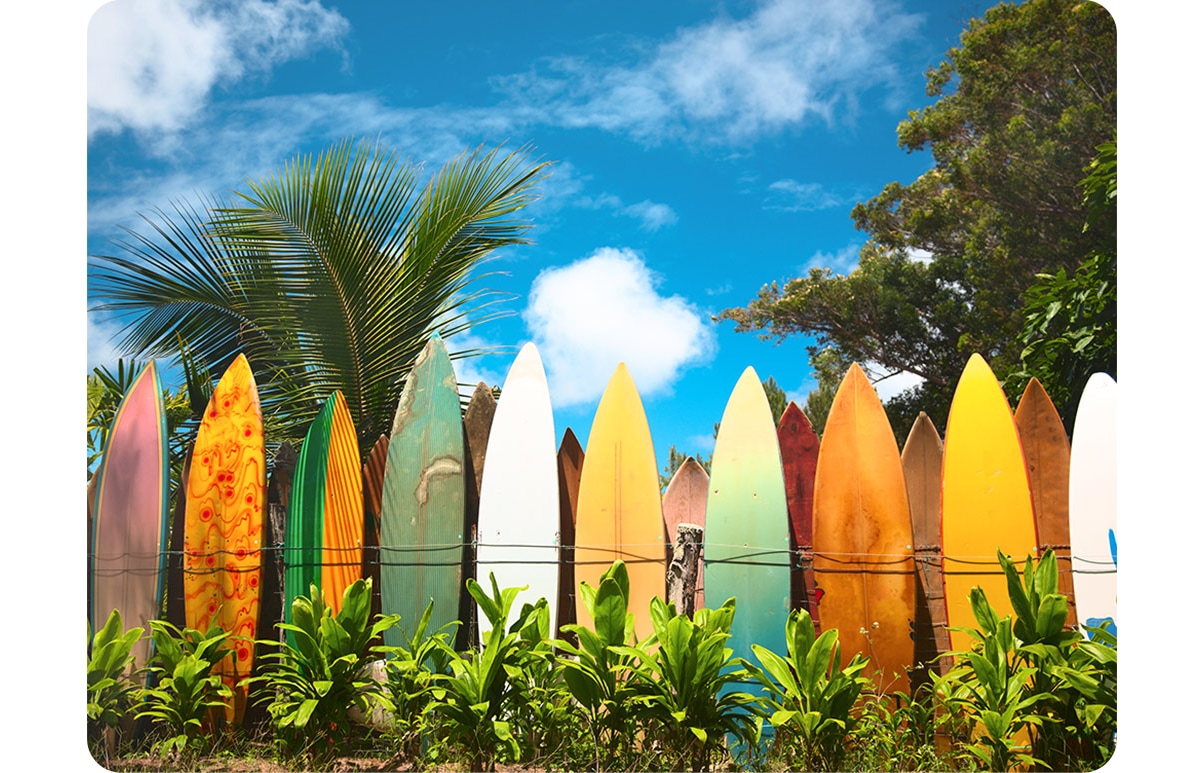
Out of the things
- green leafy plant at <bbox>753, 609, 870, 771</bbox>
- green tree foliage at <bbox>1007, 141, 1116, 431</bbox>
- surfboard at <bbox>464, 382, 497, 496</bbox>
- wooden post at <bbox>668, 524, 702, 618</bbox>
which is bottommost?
green leafy plant at <bbox>753, 609, 870, 771</bbox>

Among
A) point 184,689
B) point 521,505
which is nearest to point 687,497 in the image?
point 521,505

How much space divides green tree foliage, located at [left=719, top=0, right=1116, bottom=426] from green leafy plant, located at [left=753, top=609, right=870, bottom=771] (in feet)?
→ 8.24

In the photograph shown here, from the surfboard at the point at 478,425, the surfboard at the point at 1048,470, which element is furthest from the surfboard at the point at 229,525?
the surfboard at the point at 1048,470

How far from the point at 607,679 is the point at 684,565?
1.63 feet

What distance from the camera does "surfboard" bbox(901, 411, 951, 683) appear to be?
2857mm

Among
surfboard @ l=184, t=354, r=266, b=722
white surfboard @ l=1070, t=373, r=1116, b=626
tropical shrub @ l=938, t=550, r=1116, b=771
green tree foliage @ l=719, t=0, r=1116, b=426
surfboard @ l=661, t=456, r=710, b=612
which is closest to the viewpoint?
tropical shrub @ l=938, t=550, r=1116, b=771

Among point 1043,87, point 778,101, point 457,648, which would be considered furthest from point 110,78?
point 1043,87

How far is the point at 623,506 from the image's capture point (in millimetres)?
3002

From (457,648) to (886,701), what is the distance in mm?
1348

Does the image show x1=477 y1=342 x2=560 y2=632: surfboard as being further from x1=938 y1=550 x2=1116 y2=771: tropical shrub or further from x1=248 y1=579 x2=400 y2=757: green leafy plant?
x1=938 y1=550 x2=1116 y2=771: tropical shrub

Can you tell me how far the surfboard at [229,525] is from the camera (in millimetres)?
2895

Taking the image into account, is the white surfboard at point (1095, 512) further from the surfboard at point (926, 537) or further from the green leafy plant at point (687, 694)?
the green leafy plant at point (687, 694)

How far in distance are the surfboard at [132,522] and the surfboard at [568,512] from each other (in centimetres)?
128

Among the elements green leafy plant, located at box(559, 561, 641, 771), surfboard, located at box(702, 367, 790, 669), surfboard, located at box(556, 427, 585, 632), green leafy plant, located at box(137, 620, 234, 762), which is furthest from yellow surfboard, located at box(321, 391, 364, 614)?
surfboard, located at box(702, 367, 790, 669)
